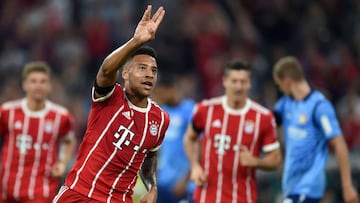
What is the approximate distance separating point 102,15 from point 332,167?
18.1 ft

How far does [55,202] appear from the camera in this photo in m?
8.13

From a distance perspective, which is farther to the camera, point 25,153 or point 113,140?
point 25,153

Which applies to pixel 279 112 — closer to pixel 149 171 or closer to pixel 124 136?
pixel 149 171

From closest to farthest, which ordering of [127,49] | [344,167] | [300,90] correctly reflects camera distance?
[127,49] < [344,167] < [300,90]

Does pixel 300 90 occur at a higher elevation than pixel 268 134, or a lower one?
higher

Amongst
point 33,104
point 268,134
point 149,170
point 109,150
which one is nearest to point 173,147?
point 33,104

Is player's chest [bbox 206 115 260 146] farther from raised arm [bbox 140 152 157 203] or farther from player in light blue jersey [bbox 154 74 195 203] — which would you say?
player in light blue jersey [bbox 154 74 195 203]

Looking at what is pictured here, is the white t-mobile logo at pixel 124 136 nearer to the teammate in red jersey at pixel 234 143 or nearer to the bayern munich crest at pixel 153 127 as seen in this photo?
the bayern munich crest at pixel 153 127

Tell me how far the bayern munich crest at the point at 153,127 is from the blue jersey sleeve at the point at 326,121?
2620mm

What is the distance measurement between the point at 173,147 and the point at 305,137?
254 centimetres

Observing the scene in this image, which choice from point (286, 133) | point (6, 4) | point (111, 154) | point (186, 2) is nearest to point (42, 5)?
point (6, 4)

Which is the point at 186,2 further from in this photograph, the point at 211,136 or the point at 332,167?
the point at 211,136

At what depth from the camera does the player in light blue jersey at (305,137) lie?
34.6ft

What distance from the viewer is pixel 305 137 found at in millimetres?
10680
